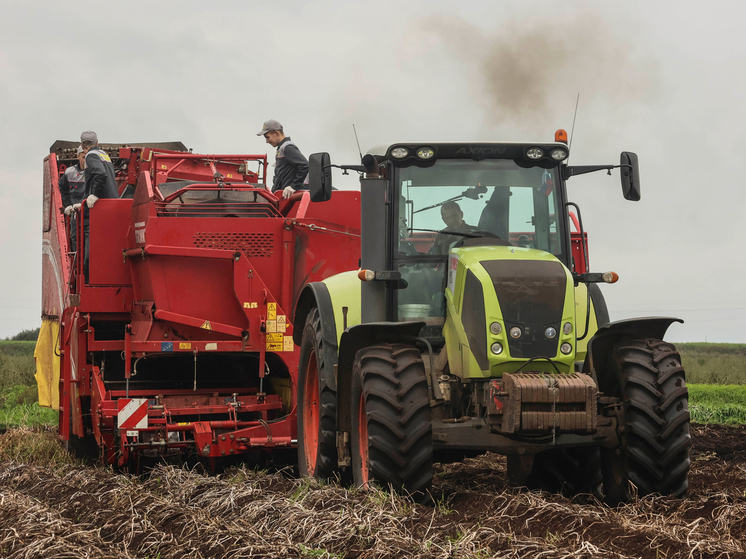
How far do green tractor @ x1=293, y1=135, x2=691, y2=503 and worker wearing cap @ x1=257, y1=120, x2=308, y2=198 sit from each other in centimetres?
314

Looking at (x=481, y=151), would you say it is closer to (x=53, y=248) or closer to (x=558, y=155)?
(x=558, y=155)

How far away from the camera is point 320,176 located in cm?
728

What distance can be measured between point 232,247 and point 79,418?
2354 millimetres

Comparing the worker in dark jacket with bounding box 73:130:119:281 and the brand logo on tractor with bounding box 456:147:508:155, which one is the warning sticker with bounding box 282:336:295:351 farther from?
the brand logo on tractor with bounding box 456:147:508:155

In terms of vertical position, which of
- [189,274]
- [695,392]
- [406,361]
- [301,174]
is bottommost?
[695,392]

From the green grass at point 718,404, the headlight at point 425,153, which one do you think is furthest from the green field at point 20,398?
the green grass at point 718,404

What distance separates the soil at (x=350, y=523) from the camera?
5.35 m

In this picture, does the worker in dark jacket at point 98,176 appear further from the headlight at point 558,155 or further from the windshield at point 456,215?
the headlight at point 558,155

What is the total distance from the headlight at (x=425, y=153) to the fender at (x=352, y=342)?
4.35 feet

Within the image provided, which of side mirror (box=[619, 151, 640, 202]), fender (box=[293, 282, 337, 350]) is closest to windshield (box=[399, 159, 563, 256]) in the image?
side mirror (box=[619, 151, 640, 202])

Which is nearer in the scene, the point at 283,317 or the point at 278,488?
the point at 278,488

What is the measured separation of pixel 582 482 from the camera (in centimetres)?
806

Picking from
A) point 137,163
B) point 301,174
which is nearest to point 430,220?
point 301,174

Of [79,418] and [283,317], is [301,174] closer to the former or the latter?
[283,317]
